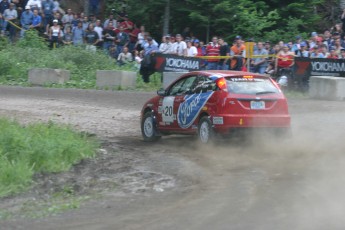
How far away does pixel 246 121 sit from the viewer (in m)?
15.3

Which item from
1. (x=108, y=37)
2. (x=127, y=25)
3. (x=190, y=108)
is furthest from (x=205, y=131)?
(x=127, y=25)

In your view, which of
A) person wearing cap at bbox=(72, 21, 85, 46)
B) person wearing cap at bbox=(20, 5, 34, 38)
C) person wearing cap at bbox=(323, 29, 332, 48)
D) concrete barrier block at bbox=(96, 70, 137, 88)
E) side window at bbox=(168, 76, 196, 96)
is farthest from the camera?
person wearing cap at bbox=(20, 5, 34, 38)

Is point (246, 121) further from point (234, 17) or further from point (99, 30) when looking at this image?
point (99, 30)

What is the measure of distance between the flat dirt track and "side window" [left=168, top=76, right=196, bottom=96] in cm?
Result: 108

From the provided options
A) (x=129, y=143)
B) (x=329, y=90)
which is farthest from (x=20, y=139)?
(x=329, y=90)

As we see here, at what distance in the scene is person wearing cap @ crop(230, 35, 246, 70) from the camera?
1083 inches

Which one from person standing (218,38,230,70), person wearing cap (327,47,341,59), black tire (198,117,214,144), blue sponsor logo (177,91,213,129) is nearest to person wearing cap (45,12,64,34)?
person standing (218,38,230,70)

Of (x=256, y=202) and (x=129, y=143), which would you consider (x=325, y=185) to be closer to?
(x=256, y=202)

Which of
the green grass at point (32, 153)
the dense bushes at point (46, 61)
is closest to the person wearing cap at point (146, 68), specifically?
the dense bushes at point (46, 61)

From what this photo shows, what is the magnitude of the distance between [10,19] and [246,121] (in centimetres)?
2139

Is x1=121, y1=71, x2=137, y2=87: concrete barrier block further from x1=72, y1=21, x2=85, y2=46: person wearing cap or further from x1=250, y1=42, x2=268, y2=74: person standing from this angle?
x1=72, y1=21, x2=85, y2=46: person wearing cap

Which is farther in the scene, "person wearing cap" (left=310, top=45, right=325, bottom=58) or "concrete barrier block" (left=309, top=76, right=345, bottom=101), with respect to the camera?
"person wearing cap" (left=310, top=45, right=325, bottom=58)

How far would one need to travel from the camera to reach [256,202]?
10.4m

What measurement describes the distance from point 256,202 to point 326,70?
661 inches
